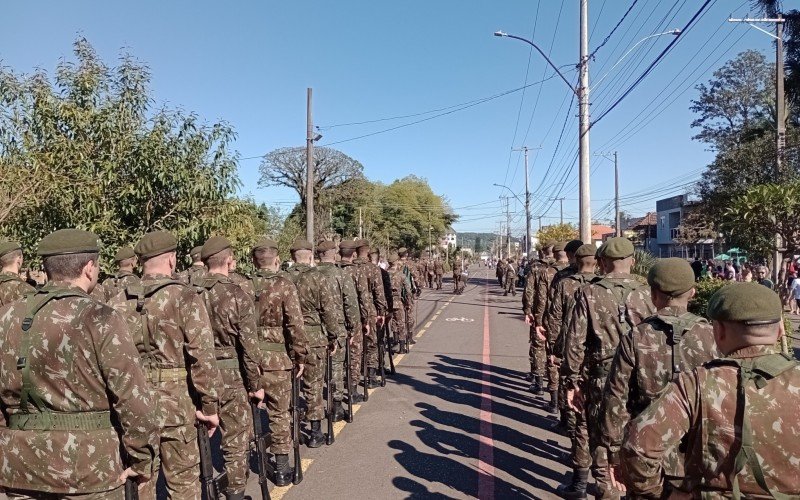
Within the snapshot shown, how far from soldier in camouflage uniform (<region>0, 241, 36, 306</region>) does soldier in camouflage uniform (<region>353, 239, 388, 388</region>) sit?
13.6 ft

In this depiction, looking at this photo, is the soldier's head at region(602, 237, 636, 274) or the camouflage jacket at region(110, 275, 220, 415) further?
the soldier's head at region(602, 237, 636, 274)

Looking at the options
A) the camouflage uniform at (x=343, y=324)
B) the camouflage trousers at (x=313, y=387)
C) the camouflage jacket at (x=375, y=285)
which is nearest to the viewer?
the camouflage trousers at (x=313, y=387)

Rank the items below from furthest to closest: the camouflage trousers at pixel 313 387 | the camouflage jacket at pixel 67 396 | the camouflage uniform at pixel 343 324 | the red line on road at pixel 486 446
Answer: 1. the camouflage uniform at pixel 343 324
2. the camouflage trousers at pixel 313 387
3. the red line on road at pixel 486 446
4. the camouflage jacket at pixel 67 396

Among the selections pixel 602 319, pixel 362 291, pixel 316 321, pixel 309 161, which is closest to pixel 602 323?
pixel 602 319

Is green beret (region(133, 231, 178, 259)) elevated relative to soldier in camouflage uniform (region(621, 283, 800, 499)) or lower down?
elevated

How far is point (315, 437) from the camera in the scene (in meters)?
5.95

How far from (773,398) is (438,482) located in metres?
3.52

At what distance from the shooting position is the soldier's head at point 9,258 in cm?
566

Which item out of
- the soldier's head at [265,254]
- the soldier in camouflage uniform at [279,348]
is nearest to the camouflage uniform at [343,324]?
the soldier's head at [265,254]

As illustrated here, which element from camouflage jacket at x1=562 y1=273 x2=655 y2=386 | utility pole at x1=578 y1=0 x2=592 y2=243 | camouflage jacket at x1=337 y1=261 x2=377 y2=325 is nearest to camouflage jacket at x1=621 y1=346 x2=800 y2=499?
camouflage jacket at x1=562 y1=273 x2=655 y2=386

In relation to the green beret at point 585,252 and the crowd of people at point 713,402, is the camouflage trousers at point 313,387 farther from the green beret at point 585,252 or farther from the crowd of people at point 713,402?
the crowd of people at point 713,402

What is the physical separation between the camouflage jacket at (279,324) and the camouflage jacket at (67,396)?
2.54 m

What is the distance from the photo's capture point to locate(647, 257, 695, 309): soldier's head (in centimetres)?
308

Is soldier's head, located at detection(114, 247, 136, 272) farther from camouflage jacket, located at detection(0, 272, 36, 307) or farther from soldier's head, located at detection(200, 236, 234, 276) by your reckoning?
soldier's head, located at detection(200, 236, 234, 276)
